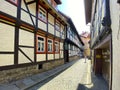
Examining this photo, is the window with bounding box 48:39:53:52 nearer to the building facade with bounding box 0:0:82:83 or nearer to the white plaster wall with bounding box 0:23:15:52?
the building facade with bounding box 0:0:82:83

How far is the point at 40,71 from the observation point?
13.2m

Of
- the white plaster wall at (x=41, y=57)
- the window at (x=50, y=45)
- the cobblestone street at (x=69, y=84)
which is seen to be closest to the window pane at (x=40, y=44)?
the white plaster wall at (x=41, y=57)

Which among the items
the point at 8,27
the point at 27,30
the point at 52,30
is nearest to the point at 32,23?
the point at 27,30

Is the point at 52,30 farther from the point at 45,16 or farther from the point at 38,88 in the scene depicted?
the point at 38,88

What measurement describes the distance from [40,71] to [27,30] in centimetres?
366

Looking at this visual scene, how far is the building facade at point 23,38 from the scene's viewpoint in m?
8.39

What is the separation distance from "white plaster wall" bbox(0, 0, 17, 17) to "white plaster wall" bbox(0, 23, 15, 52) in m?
0.66

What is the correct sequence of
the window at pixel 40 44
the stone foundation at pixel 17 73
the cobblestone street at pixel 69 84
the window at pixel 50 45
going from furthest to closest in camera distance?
the window at pixel 50 45, the window at pixel 40 44, the cobblestone street at pixel 69 84, the stone foundation at pixel 17 73

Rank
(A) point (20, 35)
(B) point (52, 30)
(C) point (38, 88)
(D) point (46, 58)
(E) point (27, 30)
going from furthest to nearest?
(B) point (52, 30) < (D) point (46, 58) < (E) point (27, 30) < (A) point (20, 35) < (C) point (38, 88)

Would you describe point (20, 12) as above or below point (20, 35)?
above

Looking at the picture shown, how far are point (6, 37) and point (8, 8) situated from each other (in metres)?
1.37

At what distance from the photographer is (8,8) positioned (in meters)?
8.62

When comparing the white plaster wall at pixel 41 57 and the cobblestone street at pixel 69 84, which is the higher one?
the white plaster wall at pixel 41 57

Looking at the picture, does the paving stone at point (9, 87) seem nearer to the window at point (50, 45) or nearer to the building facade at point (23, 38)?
the building facade at point (23, 38)
